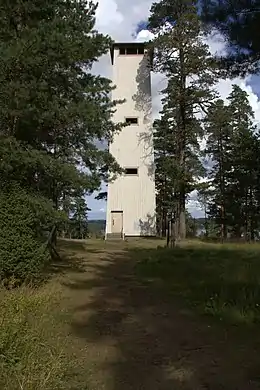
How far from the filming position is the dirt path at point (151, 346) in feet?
17.1

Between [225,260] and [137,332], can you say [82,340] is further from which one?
[225,260]

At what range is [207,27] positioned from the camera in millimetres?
9164

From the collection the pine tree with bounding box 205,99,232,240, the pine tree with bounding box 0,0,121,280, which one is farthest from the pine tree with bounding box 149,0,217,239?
the pine tree with bounding box 0,0,121,280

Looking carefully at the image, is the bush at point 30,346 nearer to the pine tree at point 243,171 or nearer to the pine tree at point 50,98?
the pine tree at point 50,98

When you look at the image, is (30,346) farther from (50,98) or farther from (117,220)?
(117,220)

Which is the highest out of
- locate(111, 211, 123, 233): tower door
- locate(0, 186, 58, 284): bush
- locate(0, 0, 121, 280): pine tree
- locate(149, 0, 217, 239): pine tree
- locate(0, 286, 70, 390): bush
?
locate(149, 0, 217, 239): pine tree

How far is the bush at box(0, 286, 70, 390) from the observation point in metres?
4.52

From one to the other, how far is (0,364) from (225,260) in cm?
1011

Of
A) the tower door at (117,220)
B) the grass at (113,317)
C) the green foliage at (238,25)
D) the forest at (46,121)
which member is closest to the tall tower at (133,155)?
the tower door at (117,220)

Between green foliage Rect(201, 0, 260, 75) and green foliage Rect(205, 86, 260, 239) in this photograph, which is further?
green foliage Rect(205, 86, 260, 239)

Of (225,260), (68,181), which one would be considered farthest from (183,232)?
(68,181)

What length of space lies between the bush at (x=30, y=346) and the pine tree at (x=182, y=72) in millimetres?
18216

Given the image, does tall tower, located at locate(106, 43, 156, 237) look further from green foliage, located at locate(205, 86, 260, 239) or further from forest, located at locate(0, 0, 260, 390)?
forest, located at locate(0, 0, 260, 390)

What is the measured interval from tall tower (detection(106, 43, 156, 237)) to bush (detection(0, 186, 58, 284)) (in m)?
16.0
